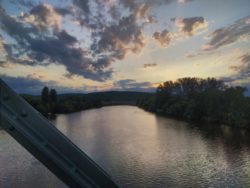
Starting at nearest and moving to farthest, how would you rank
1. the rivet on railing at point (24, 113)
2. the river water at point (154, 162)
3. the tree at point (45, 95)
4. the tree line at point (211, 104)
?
the rivet on railing at point (24, 113) < the river water at point (154, 162) < the tree line at point (211, 104) < the tree at point (45, 95)

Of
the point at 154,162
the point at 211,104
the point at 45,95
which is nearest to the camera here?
the point at 154,162

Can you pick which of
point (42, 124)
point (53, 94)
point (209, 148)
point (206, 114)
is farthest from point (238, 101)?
point (53, 94)

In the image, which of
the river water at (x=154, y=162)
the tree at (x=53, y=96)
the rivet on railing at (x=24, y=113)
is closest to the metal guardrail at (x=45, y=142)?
the rivet on railing at (x=24, y=113)

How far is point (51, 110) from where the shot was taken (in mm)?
63406

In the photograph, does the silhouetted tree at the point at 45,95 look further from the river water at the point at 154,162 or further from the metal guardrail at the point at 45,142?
the metal guardrail at the point at 45,142

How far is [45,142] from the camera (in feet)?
3.30

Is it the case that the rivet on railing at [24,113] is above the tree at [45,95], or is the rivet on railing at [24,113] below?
above

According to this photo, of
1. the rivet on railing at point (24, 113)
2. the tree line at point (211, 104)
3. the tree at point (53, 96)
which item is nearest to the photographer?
the rivet on railing at point (24, 113)

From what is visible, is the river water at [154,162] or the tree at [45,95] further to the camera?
the tree at [45,95]

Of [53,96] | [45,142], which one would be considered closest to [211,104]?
[53,96]

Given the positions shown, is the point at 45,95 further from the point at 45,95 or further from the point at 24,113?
the point at 24,113

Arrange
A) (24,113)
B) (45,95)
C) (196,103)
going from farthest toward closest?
1. (45,95)
2. (196,103)
3. (24,113)

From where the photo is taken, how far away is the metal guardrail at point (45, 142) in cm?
100

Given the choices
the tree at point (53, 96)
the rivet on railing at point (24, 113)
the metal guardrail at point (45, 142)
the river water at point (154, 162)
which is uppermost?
the rivet on railing at point (24, 113)
